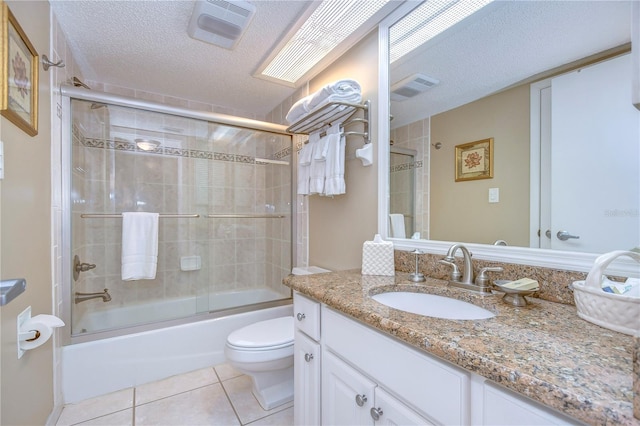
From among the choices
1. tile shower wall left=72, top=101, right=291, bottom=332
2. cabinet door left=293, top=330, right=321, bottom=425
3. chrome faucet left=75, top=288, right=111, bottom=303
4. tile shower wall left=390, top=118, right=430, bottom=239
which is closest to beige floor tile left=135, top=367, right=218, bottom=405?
tile shower wall left=72, top=101, right=291, bottom=332

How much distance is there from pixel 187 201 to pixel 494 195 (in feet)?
7.36

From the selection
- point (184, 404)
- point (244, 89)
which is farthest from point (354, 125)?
point (184, 404)

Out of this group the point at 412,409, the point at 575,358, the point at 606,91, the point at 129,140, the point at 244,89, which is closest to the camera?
the point at 575,358

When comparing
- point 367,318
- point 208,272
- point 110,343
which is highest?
point 367,318

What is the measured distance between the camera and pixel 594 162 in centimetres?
84

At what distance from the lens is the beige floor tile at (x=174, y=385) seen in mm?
1647

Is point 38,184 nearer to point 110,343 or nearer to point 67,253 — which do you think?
point 67,253

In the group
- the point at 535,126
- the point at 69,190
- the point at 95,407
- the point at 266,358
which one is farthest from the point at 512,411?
the point at 69,190

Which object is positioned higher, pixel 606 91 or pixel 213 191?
pixel 606 91

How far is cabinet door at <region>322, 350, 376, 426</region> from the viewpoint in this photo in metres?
0.85

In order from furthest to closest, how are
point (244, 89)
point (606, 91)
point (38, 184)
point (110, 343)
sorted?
point (244, 89)
point (110, 343)
point (38, 184)
point (606, 91)

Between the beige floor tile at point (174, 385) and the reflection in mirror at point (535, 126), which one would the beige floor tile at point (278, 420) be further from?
the reflection in mirror at point (535, 126)

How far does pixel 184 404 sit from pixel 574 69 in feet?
7.48

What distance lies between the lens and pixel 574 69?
88 centimetres
